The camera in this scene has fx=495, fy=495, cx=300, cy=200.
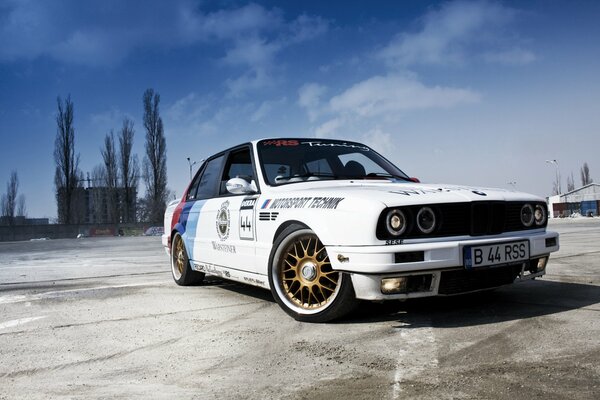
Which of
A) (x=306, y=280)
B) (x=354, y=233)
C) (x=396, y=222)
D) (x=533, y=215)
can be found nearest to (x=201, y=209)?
(x=306, y=280)

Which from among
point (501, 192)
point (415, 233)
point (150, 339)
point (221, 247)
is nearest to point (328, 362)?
point (415, 233)

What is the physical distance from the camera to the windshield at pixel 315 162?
437 centimetres

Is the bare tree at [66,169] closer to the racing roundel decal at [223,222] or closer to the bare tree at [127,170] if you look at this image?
the bare tree at [127,170]

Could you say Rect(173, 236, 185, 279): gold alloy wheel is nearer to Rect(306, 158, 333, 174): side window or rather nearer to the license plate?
Rect(306, 158, 333, 174): side window

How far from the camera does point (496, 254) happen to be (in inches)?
127

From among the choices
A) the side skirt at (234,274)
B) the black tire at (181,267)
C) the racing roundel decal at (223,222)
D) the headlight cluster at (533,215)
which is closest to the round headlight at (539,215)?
the headlight cluster at (533,215)

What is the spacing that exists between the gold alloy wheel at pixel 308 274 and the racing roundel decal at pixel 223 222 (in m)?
1.05

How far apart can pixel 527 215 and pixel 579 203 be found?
2689 inches

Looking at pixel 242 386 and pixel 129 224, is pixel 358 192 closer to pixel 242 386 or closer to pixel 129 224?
pixel 242 386

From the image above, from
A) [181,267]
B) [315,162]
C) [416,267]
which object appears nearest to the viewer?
[416,267]

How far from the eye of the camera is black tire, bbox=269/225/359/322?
325cm

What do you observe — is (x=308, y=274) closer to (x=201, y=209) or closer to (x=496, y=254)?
(x=496, y=254)

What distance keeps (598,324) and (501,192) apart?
110 centimetres

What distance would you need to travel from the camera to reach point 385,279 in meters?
3.04
